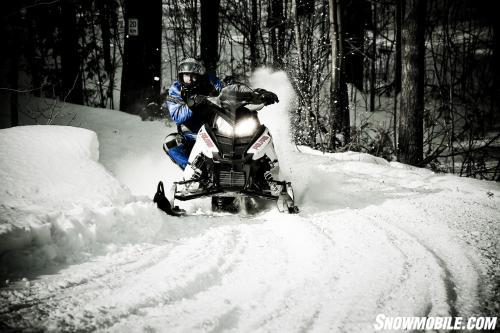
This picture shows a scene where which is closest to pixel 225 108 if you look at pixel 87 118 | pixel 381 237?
pixel 381 237

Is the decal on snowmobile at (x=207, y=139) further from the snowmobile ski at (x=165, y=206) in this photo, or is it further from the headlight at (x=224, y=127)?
the snowmobile ski at (x=165, y=206)

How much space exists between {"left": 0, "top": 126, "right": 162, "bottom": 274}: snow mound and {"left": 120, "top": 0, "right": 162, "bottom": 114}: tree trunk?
5890mm

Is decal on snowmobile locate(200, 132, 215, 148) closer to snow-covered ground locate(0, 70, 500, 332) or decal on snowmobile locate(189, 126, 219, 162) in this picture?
decal on snowmobile locate(189, 126, 219, 162)

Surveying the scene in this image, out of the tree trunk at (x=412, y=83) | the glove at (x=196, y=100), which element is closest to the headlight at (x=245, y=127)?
the glove at (x=196, y=100)

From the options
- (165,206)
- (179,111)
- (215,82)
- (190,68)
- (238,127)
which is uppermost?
(190,68)

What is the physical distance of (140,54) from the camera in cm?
1088

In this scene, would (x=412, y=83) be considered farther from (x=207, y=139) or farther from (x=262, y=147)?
(x=207, y=139)

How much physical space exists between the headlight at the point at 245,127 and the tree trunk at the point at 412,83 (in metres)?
4.63

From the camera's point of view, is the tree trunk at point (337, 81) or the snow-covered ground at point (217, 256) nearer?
the snow-covered ground at point (217, 256)

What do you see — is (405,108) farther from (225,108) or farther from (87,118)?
(87,118)

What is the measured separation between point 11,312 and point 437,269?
2955 millimetres

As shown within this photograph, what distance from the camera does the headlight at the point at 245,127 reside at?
16.4 ft

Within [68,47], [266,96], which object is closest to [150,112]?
[68,47]

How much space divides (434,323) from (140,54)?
32.9ft
